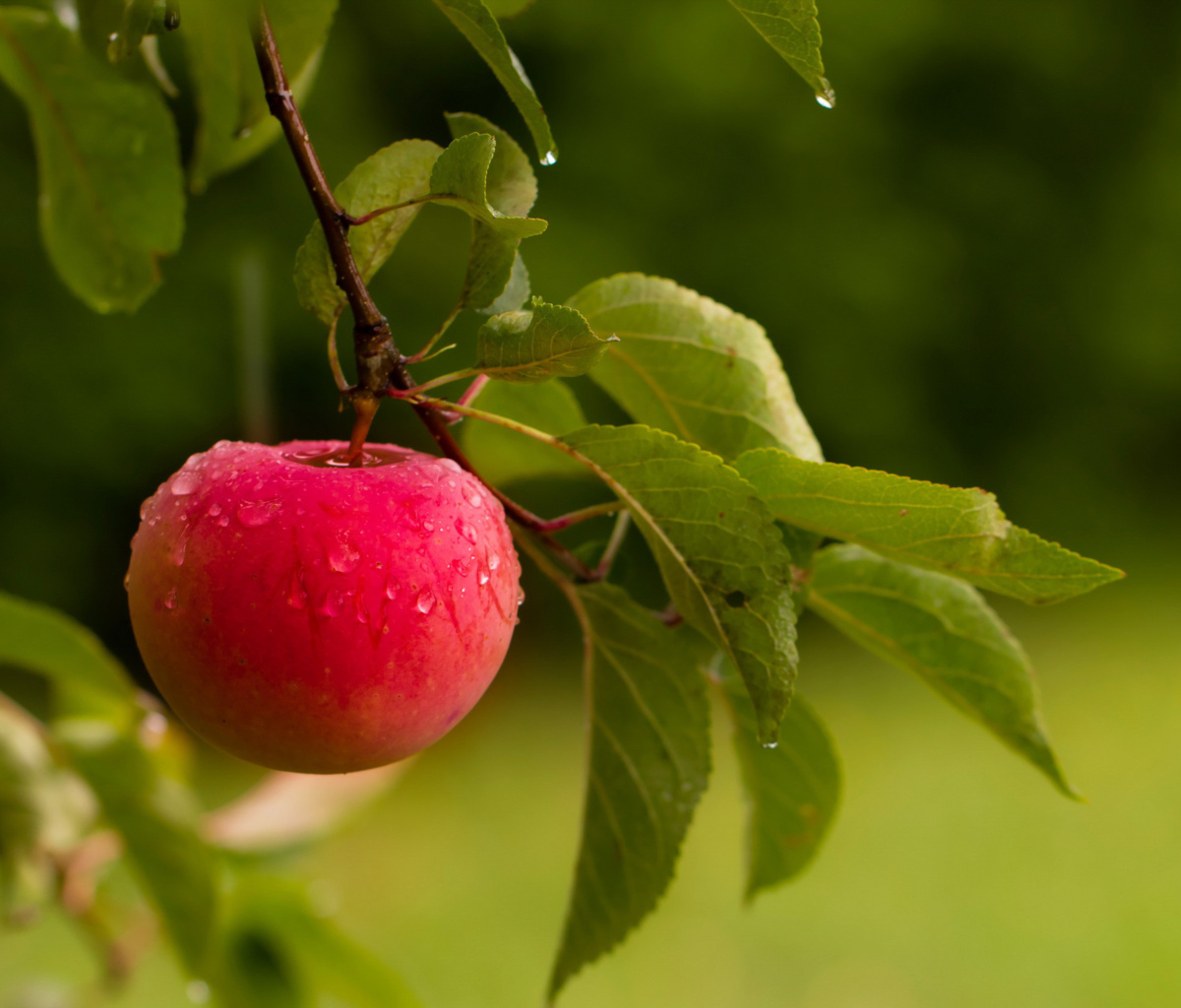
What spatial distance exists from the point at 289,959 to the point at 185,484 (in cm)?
47

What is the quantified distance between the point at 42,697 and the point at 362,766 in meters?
2.53

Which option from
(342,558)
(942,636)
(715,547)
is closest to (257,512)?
(342,558)

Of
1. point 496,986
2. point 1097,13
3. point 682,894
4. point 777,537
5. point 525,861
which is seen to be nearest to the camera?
point 777,537

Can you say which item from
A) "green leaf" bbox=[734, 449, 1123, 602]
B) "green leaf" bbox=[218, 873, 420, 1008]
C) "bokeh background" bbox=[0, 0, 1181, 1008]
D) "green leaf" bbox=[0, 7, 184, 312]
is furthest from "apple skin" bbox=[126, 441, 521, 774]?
"bokeh background" bbox=[0, 0, 1181, 1008]

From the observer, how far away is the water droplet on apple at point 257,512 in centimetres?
30

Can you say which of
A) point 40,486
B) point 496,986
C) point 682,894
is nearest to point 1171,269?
point 682,894

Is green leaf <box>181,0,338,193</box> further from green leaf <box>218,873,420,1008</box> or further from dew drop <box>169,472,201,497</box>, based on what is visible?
green leaf <box>218,873,420,1008</box>

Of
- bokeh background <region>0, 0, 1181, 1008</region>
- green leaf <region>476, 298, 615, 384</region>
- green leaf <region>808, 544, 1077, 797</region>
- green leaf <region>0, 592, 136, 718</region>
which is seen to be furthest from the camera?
bokeh background <region>0, 0, 1181, 1008</region>

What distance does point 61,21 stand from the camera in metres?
0.49

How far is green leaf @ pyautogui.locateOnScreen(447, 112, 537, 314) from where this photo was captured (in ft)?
1.05

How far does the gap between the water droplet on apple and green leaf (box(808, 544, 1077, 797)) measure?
0.22m

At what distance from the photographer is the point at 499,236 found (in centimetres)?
32

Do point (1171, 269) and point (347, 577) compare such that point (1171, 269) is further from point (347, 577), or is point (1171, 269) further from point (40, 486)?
point (347, 577)

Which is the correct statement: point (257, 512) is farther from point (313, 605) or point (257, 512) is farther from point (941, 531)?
point (941, 531)
